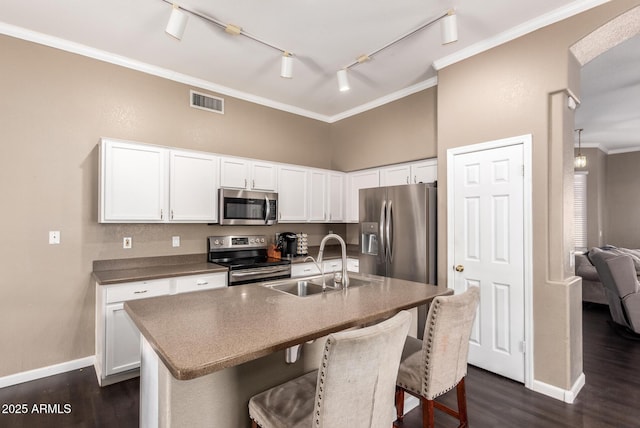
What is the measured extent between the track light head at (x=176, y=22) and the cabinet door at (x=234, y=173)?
1.49 meters

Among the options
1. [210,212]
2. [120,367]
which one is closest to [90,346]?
[120,367]

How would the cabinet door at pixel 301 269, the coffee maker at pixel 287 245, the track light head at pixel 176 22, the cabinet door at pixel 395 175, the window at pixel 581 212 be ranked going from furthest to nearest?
the window at pixel 581 212 → the coffee maker at pixel 287 245 → the cabinet door at pixel 395 175 → the cabinet door at pixel 301 269 → the track light head at pixel 176 22

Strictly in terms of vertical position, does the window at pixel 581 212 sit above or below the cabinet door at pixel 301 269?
above

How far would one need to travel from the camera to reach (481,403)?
2.43m

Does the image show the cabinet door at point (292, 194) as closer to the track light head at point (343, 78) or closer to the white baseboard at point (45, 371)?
the track light head at point (343, 78)

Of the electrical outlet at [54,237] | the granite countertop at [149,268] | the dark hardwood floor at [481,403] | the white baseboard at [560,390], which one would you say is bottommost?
the dark hardwood floor at [481,403]

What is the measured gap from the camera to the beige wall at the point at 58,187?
2789mm

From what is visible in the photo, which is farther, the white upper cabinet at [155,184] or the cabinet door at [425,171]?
the cabinet door at [425,171]

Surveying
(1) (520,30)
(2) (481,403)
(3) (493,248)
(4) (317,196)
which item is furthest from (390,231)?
(1) (520,30)

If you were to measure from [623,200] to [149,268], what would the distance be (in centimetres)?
923

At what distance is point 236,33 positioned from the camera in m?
2.76

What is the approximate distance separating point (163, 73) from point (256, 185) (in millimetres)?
1604

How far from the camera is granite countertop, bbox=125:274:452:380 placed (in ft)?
3.89

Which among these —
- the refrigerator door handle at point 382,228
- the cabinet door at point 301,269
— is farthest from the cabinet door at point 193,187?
the refrigerator door handle at point 382,228
